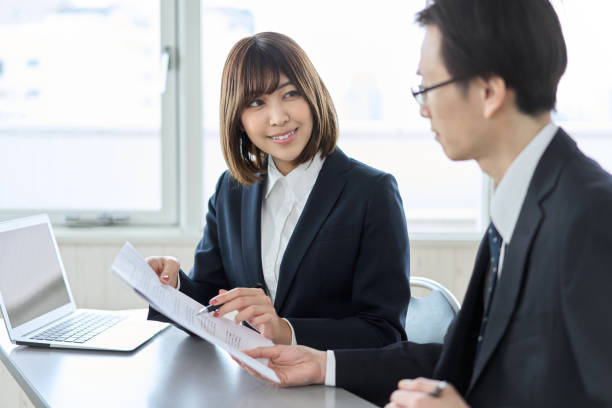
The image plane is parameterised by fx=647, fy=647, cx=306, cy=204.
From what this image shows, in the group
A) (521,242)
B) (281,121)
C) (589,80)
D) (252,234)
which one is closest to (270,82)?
(281,121)

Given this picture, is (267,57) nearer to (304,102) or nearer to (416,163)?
(304,102)

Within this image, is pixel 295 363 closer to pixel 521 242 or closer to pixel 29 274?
pixel 521 242

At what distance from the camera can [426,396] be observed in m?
0.89

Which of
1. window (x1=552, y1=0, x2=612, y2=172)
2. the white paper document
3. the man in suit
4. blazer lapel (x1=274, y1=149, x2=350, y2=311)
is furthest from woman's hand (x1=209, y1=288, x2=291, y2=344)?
window (x1=552, y1=0, x2=612, y2=172)

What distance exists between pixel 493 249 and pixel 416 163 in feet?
6.49

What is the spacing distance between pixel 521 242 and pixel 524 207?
0.05 m

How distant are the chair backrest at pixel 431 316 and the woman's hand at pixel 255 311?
0.51 metres

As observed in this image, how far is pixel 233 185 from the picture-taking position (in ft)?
6.09

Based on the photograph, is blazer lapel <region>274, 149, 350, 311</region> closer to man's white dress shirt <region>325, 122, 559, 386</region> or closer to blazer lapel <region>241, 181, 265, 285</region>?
blazer lapel <region>241, 181, 265, 285</region>

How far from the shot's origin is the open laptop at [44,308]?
147cm

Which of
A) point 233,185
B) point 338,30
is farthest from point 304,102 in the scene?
point 338,30

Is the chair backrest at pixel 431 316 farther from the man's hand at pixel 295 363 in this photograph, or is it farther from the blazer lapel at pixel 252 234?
the man's hand at pixel 295 363

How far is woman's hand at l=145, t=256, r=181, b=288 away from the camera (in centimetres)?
155

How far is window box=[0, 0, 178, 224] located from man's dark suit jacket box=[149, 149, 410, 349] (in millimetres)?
1356
